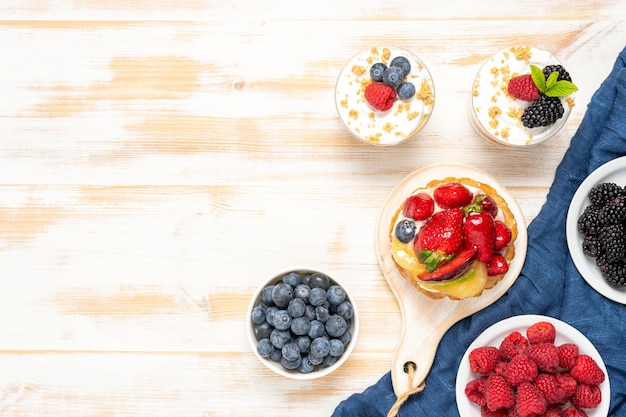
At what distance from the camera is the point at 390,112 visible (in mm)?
1931

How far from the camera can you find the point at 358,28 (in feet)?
6.80

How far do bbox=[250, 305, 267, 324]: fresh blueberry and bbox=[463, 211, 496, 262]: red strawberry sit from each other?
604 mm

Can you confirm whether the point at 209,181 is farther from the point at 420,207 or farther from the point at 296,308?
the point at 420,207

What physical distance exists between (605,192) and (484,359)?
585mm

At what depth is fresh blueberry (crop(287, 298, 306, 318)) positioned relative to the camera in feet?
6.08

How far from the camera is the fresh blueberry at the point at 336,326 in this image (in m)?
1.87

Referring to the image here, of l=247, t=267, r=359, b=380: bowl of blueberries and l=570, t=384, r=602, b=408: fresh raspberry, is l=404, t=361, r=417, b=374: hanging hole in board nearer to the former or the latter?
l=247, t=267, r=359, b=380: bowl of blueberries

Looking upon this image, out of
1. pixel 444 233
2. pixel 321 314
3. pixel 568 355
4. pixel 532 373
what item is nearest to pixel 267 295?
pixel 321 314

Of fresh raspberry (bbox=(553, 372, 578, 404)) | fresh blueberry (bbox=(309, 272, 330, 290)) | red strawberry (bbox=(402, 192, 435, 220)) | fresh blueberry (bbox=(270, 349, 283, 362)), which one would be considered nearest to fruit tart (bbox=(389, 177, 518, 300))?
red strawberry (bbox=(402, 192, 435, 220))

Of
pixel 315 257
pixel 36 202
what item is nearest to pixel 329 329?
pixel 315 257

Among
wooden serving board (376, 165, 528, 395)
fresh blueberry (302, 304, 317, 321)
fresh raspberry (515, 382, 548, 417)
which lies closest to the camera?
fresh raspberry (515, 382, 548, 417)

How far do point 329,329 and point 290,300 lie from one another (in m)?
0.14

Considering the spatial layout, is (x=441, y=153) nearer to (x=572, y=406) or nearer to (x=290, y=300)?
(x=290, y=300)

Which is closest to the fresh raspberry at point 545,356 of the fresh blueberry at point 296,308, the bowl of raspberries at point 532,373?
the bowl of raspberries at point 532,373
